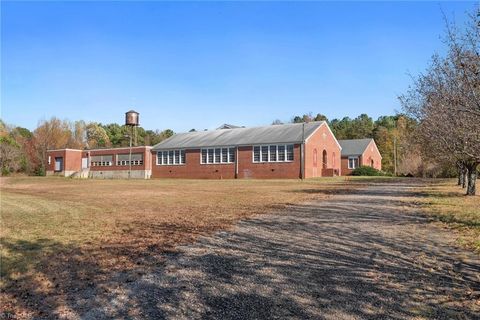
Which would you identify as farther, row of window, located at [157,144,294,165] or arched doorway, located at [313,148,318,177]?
arched doorway, located at [313,148,318,177]

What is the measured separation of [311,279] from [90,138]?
96.6 m

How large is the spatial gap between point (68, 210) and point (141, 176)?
1811 inches

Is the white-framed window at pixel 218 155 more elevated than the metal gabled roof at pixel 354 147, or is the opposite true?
the metal gabled roof at pixel 354 147

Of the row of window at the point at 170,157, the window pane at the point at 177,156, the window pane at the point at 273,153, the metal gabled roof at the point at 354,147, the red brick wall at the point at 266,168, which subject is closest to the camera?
the red brick wall at the point at 266,168

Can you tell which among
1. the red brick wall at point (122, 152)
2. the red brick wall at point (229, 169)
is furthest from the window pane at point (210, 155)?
the red brick wall at point (122, 152)

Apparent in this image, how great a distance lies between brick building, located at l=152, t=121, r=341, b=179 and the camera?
44.7 metres

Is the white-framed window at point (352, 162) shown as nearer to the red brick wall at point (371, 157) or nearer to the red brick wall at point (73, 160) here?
the red brick wall at point (371, 157)

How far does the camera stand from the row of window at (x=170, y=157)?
53.7m

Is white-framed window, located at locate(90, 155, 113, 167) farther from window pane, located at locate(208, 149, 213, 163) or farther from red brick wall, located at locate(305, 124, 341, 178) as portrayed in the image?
red brick wall, located at locate(305, 124, 341, 178)

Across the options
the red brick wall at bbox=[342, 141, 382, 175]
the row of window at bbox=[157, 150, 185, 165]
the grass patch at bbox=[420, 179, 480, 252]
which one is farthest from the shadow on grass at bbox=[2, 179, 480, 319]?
the red brick wall at bbox=[342, 141, 382, 175]

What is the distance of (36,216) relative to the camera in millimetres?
11875

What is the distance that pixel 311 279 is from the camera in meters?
5.64

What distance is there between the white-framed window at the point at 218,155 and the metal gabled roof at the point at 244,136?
65cm

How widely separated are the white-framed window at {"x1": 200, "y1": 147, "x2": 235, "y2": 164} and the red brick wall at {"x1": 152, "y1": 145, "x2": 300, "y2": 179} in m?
0.49
